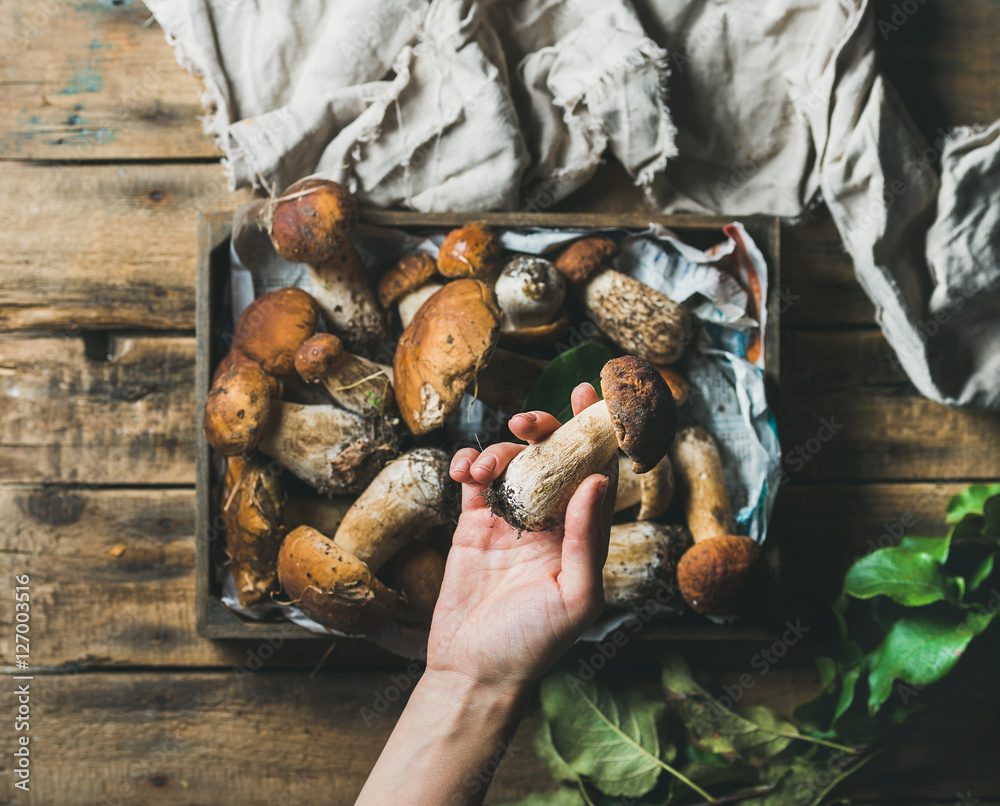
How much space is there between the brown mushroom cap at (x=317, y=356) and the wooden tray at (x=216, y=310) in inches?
13.9

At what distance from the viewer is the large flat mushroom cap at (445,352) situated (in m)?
1.42

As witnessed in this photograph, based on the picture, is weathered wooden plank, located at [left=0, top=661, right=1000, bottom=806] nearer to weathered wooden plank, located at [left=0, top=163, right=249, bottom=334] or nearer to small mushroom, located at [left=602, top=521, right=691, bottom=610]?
→ small mushroom, located at [left=602, top=521, right=691, bottom=610]

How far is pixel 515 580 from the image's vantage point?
1274 mm

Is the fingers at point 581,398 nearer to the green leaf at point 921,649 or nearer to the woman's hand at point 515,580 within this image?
the woman's hand at point 515,580

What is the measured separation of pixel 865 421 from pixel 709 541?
747 millimetres

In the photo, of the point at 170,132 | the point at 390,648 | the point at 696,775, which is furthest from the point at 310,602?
the point at 170,132

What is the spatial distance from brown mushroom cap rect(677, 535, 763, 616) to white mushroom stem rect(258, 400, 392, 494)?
79 centimetres

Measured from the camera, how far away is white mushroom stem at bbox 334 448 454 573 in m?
1.54

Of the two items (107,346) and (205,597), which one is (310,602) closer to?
(205,597)

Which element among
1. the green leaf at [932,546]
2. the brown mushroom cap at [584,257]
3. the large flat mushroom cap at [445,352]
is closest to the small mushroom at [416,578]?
the large flat mushroom cap at [445,352]

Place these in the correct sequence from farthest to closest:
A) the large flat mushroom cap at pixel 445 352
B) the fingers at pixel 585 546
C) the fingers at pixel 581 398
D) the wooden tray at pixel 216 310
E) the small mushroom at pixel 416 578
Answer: the wooden tray at pixel 216 310 → the small mushroom at pixel 416 578 → the large flat mushroom cap at pixel 445 352 → the fingers at pixel 581 398 → the fingers at pixel 585 546

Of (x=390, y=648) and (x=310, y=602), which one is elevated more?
(x=310, y=602)

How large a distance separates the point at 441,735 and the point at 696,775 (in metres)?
0.88

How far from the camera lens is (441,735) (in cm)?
124
